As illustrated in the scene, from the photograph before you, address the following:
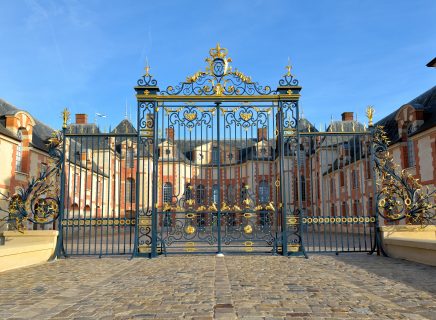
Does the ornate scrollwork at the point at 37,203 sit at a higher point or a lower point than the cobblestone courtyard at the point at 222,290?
higher

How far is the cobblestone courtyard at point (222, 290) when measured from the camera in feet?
14.3

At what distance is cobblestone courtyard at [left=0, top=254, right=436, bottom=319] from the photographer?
14.3 feet

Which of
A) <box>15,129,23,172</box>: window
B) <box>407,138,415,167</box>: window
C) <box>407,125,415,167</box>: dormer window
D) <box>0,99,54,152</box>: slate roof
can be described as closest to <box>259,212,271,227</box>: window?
<box>407,125,415,167</box>: dormer window

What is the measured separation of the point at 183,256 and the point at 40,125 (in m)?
20.1

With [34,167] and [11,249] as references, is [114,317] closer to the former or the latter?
[11,249]

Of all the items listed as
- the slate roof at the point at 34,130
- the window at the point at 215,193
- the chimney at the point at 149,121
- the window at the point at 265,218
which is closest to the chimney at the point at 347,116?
the window at the point at 215,193

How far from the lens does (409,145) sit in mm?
19203

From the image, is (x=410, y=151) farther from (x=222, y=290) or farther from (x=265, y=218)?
(x=222, y=290)

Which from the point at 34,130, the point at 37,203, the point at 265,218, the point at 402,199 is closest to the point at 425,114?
the point at 402,199

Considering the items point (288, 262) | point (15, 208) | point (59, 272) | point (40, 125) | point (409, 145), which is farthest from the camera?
point (40, 125)

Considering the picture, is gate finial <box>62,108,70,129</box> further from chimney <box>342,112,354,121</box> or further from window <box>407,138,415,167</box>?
chimney <box>342,112,354,121</box>

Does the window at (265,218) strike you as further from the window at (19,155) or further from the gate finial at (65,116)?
the window at (19,155)

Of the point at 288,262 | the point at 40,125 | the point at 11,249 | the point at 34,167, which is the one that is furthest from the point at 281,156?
the point at 40,125

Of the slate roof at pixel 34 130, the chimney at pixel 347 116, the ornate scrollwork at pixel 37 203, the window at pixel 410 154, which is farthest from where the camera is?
the chimney at pixel 347 116
